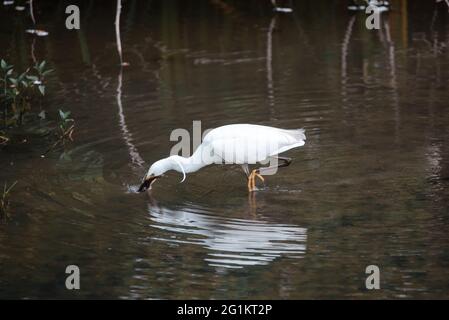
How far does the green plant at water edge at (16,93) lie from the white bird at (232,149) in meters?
2.80

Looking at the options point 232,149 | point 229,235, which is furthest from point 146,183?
point 229,235

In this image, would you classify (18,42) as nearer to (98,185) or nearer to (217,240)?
(98,185)

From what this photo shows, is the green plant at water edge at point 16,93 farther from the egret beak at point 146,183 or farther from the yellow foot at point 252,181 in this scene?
the yellow foot at point 252,181

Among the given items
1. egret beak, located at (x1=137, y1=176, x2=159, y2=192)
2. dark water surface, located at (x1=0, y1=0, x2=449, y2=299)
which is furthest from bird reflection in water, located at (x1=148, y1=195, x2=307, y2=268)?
egret beak, located at (x1=137, y1=176, x2=159, y2=192)

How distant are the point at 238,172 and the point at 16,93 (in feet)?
10.2

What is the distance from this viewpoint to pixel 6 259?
7.80m

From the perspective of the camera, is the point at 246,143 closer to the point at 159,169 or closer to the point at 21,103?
the point at 159,169

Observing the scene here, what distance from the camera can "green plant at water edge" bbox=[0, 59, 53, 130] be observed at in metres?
11.4

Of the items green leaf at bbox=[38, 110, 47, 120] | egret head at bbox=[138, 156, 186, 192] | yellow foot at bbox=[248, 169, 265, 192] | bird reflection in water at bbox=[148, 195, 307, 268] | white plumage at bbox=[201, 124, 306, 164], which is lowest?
bird reflection in water at bbox=[148, 195, 307, 268]

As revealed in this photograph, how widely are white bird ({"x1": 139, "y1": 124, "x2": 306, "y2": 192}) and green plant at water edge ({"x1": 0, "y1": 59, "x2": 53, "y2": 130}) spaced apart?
2.80 m

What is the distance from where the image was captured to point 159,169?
30.1ft

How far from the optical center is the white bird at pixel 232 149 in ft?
29.7

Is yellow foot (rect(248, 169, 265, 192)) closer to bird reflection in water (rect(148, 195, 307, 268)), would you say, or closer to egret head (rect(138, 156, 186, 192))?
bird reflection in water (rect(148, 195, 307, 268))

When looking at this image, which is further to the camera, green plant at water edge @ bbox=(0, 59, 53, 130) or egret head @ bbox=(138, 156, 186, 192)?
green plant at water edge @ bbox=(0, 59, 53, 130)
